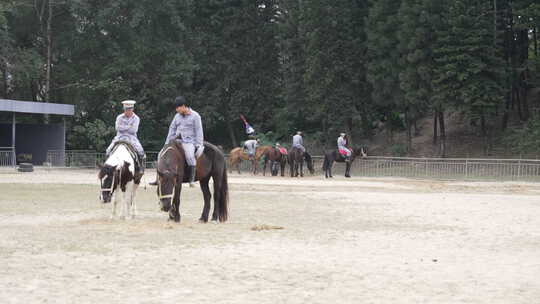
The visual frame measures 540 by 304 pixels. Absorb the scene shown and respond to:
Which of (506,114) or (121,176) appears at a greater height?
(506,114)

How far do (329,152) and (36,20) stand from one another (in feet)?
81.6

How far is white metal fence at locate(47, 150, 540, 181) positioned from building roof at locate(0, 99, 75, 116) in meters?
2.43

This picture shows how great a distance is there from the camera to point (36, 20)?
54938 millimetres

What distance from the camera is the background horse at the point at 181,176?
46.1 ft

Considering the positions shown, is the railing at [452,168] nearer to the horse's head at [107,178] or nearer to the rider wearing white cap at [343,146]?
the rider wearing white cap at [343,146]

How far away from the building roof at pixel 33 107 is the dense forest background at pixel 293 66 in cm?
253

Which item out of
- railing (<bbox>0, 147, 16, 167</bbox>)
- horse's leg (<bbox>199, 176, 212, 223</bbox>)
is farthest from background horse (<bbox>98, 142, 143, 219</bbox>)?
railing (<bbox>0, 147, 16, 167</bbox>)

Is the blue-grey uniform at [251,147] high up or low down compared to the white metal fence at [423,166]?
up

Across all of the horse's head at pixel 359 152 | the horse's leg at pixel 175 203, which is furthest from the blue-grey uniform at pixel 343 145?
the horse's leg at pixel 175 203

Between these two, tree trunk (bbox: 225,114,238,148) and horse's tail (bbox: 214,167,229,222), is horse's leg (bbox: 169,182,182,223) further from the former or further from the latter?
tree trunk (bbox: 225,114,238,148)

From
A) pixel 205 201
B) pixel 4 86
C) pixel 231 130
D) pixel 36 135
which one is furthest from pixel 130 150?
pixel 231 130

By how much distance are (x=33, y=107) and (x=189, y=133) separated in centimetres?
3245

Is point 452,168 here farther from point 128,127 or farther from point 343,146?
point 128,127

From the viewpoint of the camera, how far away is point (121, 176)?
1507 cm
